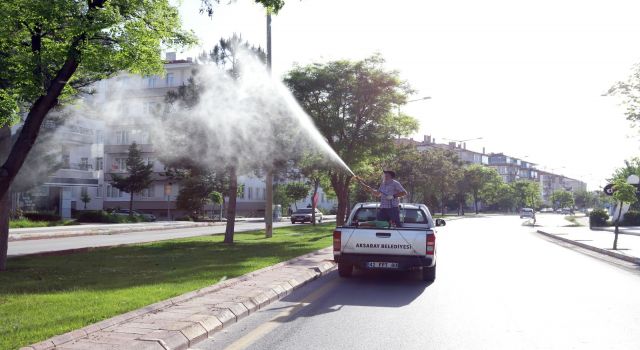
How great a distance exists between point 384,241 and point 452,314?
→ 2490 mm

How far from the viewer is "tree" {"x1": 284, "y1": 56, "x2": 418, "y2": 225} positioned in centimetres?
2131

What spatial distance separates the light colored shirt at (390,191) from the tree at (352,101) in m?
11.5

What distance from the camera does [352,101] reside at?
2162cm

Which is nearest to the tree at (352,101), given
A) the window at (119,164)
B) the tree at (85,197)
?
the tree at (85,197)

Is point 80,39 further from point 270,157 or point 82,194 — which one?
point 82,194

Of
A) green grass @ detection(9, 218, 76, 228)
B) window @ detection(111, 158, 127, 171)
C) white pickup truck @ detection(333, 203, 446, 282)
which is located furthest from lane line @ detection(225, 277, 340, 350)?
window @ detection(111, 158, 127, 171)

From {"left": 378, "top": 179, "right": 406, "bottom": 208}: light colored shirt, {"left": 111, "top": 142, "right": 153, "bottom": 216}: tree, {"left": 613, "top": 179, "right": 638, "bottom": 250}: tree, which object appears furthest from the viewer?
{"left": 111, "top": 142, "right": 153, "bottom": 216}: tree

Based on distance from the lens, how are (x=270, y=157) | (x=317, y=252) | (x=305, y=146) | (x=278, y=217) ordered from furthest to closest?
(x=278, y=217) → (x=305, y=146) → (x=270, y=157) → (x=317, y=252)

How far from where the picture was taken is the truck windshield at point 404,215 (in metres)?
10.8

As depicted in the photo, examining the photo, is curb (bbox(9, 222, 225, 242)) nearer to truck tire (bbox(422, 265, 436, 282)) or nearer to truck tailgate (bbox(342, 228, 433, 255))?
truck tailgate (bbox(342, 228, 433, 255))

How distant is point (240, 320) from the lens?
20.3 feet

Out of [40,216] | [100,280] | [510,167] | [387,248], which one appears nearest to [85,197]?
[40,216]

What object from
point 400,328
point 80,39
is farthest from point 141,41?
point 400,328

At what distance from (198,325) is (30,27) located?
17.3 ft
